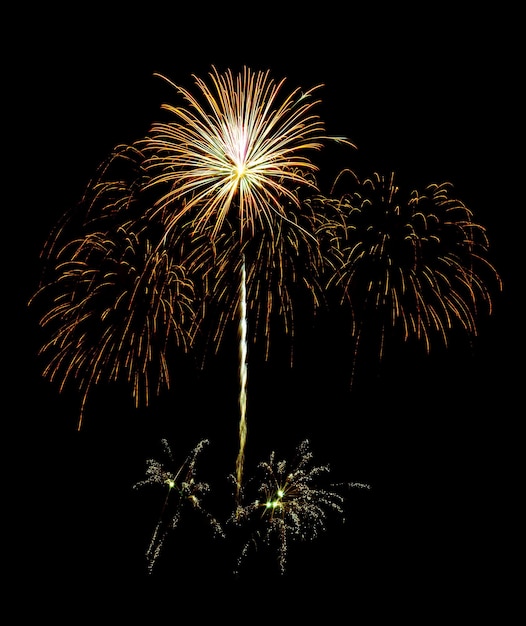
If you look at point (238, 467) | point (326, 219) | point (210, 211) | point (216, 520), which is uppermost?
point (326, 219)

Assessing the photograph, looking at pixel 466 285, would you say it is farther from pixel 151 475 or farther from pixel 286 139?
pixel 151 475

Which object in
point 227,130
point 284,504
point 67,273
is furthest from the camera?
point 284,504

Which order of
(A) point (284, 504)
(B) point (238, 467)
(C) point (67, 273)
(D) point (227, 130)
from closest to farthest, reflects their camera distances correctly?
(D) point (227, 130) → (C) point (67, 273) → (A) point (284, 504) → (B) point (238, 467)

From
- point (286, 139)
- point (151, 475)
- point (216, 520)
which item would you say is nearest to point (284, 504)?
point (216, 520)

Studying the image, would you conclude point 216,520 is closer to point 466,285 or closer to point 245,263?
point 245,263

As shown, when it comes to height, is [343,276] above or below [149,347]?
above

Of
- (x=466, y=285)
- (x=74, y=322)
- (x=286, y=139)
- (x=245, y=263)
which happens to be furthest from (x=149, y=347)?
(x=466, y=285)

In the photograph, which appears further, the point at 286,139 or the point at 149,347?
the point at 149,347
